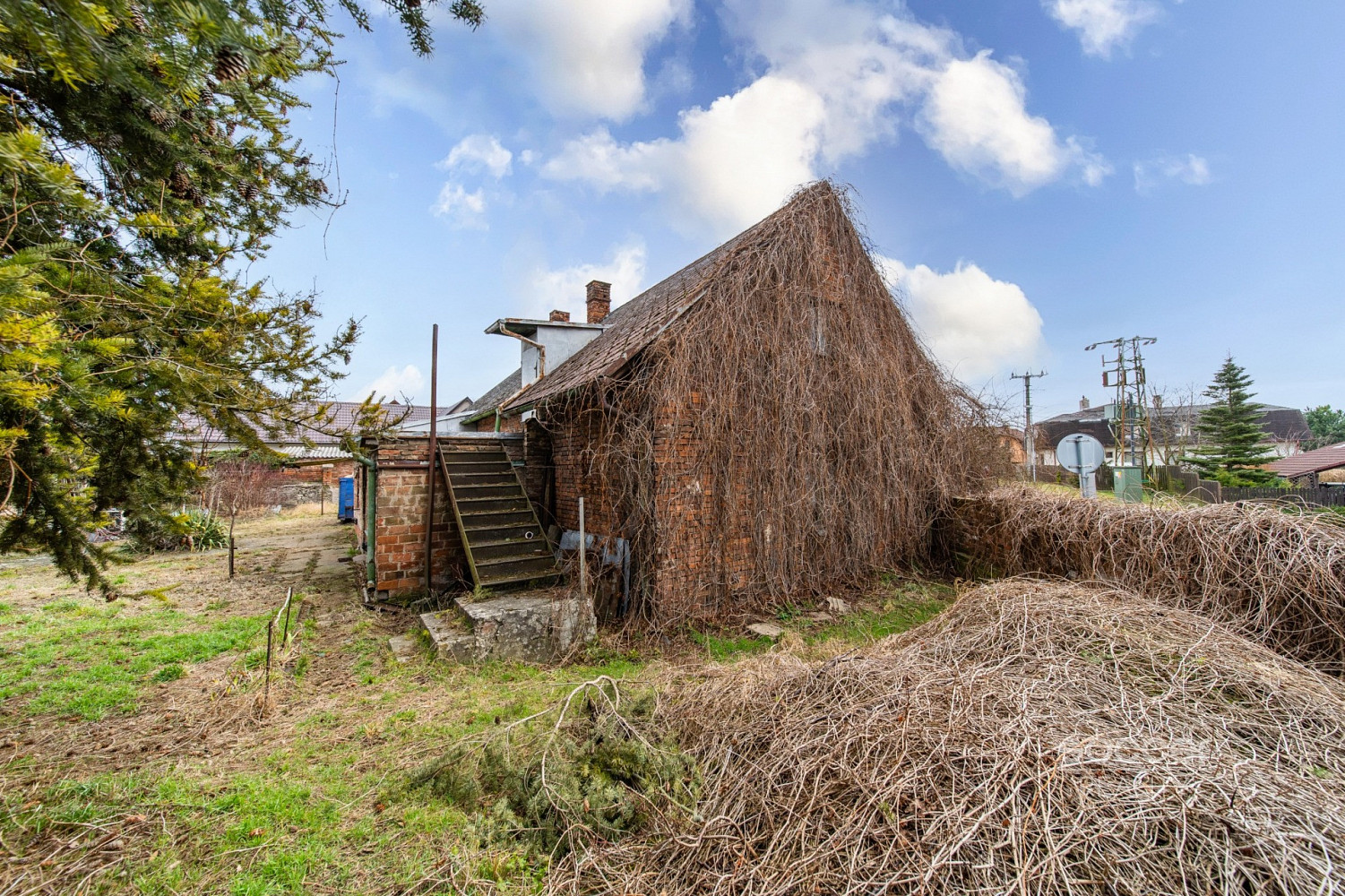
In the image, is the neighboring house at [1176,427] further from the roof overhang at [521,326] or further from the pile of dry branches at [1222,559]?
the roof overhang at [521,326]

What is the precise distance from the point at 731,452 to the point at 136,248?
226 inches

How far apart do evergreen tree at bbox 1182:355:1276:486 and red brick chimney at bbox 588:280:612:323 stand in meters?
26.7

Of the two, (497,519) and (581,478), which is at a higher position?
(581,478)

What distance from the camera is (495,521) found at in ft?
24.7

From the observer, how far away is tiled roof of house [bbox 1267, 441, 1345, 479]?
77.1ft

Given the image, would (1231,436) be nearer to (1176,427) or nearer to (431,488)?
(1176,427)

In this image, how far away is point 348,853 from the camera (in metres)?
2.75

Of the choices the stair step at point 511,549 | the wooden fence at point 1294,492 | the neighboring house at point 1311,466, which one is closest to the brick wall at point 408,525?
the stair step at point 511,549

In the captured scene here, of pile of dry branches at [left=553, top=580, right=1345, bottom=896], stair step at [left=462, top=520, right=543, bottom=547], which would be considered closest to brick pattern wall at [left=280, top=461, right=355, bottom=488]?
stair step at [left=462, top=520, right=543, bottom=547]

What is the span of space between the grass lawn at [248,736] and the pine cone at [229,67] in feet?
8.69

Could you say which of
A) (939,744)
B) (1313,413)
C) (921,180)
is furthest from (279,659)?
(1313,413)

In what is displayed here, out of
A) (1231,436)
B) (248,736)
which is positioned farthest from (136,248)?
(1231,436)

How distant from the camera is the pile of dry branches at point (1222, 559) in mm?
4828

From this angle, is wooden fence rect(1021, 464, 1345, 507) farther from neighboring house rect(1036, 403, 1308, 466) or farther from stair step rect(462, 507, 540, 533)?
stair step rect(462, 507, 540, 533)
